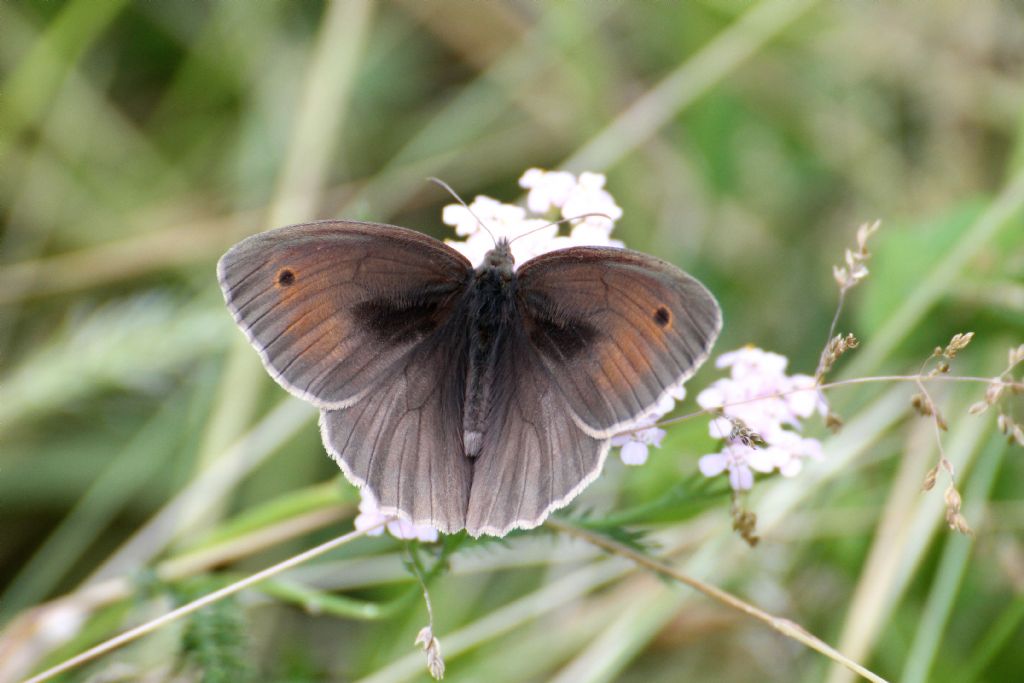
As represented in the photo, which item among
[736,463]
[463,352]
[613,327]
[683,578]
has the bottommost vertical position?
[683,578]

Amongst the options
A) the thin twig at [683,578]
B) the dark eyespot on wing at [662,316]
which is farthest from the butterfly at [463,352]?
the thin twig at [683,578]

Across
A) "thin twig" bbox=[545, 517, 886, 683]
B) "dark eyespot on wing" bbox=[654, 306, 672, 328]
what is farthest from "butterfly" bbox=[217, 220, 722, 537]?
"thin twig" bbox=[545, 517, 886, 683]

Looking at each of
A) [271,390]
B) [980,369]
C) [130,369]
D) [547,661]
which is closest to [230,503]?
[271,390]

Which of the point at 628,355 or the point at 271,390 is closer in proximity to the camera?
the point at 628,355

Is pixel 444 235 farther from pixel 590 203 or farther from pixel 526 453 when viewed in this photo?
pixel 526 453

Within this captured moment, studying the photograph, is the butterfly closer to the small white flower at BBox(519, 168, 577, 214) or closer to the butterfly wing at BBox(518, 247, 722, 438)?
the butterfly wing at BBox(518, 247, 722, 438)

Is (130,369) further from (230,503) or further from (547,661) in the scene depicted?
(547,661)

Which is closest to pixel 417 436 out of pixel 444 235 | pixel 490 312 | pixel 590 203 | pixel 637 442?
pixel 490 312
